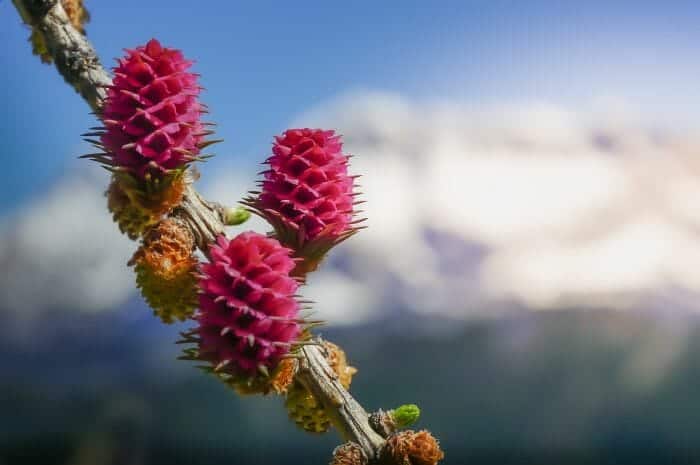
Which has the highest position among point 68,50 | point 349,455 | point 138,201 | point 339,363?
point 68,50

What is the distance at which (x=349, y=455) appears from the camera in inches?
34.7

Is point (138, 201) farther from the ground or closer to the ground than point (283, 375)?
farther from the ground

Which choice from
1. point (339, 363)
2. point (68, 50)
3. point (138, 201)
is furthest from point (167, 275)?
point (68, 50)

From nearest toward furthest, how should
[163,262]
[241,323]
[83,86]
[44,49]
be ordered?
[241,323]
[163,262]
[83,86]
[44,49]

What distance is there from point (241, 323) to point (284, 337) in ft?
0.15

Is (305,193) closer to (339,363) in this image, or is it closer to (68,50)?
(339,363)

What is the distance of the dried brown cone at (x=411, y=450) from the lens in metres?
0.87

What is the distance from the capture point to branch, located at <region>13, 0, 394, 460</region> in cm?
90

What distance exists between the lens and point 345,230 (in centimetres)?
94

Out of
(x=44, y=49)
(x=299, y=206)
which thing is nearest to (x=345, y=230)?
(x=299, y=206)

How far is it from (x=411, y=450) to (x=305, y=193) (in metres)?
0.29

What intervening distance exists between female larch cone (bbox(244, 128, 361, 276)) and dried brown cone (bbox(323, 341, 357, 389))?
134 mm

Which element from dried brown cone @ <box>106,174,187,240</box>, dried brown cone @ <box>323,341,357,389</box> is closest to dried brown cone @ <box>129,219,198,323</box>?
dried brown cone @ <box>106,174,187,240</box>

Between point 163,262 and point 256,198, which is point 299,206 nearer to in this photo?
point 256,198
